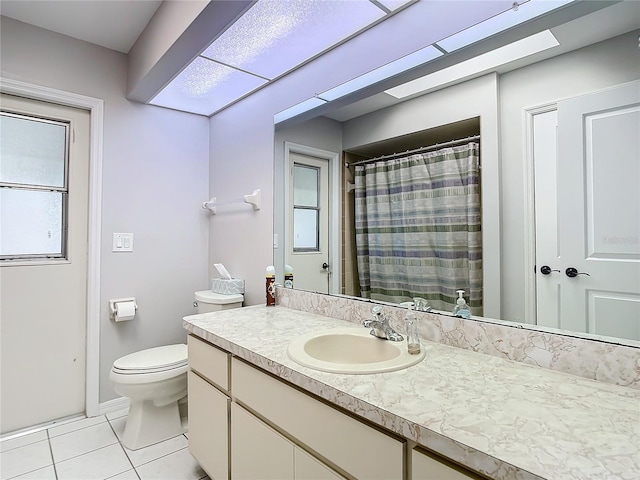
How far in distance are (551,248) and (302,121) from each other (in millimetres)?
1356

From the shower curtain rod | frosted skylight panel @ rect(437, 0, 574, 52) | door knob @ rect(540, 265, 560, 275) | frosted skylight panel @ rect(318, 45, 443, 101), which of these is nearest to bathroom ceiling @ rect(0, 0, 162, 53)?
frosted skylight panel @ rect(318, 45, 443, 101)

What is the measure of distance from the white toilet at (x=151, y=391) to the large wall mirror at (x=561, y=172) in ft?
5.11

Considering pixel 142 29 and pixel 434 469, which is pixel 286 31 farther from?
pixel 434 469

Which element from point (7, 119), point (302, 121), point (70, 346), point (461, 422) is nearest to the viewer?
point (461, 422)

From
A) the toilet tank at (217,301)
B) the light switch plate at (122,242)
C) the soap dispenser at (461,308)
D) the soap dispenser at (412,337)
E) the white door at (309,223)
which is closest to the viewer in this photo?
the soap dispenser at (412,337)

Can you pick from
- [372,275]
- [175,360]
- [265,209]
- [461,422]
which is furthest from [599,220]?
[175,360]

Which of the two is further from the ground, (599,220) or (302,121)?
(302,121)

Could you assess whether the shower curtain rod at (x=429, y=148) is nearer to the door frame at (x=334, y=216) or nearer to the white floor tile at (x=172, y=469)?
the door frame at (x=334, y=216)

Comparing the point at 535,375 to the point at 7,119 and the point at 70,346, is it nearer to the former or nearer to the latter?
the point at 70,346

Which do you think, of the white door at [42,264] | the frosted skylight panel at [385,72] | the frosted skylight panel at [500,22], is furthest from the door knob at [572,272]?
the white door at [42,264]

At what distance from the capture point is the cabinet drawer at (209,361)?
1.39 m

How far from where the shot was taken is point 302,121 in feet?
6.19

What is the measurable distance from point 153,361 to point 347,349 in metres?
1.26

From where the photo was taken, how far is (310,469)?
96cm
